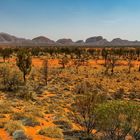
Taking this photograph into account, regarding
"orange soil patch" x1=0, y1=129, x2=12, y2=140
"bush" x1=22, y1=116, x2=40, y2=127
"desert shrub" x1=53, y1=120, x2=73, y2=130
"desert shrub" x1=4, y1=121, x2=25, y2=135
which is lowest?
"desert shrub" x1=53, y1=120, x2=73, y2=130

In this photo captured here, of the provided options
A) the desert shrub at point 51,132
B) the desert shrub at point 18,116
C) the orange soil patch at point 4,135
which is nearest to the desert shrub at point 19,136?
the orange soil patch at point 4,135

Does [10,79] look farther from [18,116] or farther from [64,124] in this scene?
[64,124]

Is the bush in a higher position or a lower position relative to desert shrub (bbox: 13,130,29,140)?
lower

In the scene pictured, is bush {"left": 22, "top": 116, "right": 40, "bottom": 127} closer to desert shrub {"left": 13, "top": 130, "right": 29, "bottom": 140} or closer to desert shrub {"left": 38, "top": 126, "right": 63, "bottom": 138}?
desert shrub {"left": 38, "top": 126, "right": 63, "bottom": 138}

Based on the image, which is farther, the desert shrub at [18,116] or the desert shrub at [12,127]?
the desert shrub at [18,116]

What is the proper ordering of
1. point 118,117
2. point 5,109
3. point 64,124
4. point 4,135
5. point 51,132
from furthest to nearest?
point 5,109 → point 64,124 → point 51,132 → point 4,135 → point 118,117

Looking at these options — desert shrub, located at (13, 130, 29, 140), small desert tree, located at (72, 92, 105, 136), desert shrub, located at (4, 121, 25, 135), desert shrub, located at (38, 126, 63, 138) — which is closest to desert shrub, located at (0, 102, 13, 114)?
desert shrub, located at (4, 121, 25, 135)

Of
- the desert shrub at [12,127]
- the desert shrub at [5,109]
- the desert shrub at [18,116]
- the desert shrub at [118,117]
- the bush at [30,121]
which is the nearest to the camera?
the desert shrub at [118,117]

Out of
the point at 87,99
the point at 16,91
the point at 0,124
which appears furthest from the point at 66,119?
the point at 16,91

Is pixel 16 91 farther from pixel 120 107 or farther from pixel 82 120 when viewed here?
pixel 120 107

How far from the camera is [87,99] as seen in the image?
19.8 metres

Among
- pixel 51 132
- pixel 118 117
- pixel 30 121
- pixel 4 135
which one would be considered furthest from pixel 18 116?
pixel 118 117

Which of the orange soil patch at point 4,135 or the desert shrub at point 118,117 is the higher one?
the desert shrub at point 118,117

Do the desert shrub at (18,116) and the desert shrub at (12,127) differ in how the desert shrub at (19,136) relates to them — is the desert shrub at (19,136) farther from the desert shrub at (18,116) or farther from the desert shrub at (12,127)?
the desert shrub at (18,116)
